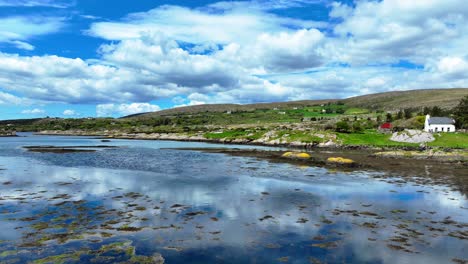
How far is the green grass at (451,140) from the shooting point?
94175mm

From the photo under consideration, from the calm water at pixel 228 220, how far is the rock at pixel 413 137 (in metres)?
67.7

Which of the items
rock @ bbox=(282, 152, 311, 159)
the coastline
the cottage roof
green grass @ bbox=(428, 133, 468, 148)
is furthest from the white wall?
rock @ bbox=(282, 152, 311, 159)

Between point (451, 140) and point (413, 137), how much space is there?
396 inches

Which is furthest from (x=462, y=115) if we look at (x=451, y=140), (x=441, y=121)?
(x=451, y=140)

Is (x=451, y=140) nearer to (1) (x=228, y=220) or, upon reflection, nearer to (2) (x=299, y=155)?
(2) (x=299, y=155)

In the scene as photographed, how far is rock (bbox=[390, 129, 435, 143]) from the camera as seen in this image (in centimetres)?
10169

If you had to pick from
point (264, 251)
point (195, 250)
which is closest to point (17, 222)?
point (195, 250)

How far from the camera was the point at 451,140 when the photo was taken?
98062 millimetres

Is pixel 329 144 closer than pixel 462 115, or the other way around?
pixel 329 144

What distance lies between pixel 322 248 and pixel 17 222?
21408mm

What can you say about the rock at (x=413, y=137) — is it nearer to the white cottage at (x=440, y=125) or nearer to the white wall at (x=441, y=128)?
the white wall at (x=441, y=128)

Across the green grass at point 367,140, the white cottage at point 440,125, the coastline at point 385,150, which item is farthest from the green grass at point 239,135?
the white cottage at point 440,125

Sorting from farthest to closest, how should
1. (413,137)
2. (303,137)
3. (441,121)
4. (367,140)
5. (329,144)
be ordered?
(303,137) → (441,121) → (329,144) → (367,140) → (413,137)

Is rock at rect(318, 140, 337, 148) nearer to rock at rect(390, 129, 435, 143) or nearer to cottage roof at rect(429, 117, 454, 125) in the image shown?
rock at rect(390, 129, 435, 143)
